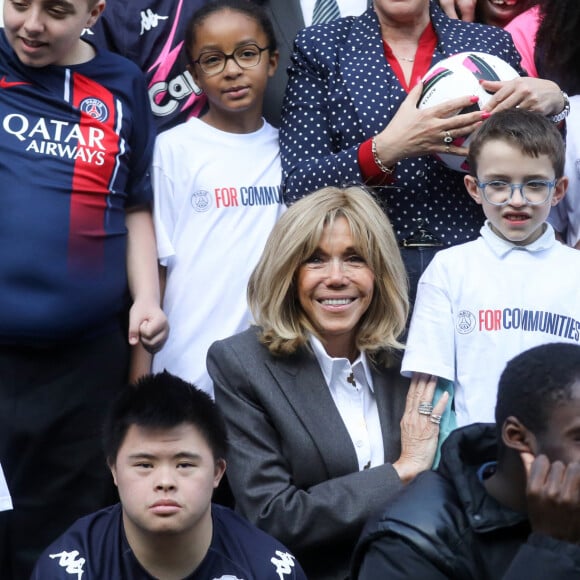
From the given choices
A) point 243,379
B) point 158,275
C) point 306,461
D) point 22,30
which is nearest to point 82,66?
point 22,30

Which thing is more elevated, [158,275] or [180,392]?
[158,275]

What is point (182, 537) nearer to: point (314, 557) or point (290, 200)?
point (314, 557)

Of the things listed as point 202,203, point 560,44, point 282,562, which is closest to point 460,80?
point 560,44

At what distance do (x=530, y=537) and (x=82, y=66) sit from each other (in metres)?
2.09

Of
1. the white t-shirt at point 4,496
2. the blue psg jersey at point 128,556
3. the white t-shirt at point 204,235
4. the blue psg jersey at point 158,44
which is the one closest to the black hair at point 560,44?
the white t-shirt at point 204,235

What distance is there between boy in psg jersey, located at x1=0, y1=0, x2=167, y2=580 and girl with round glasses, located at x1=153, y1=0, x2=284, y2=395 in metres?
0.18

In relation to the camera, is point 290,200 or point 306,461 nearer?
point 306,461

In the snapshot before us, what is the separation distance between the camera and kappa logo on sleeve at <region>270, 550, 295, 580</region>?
3.49 m

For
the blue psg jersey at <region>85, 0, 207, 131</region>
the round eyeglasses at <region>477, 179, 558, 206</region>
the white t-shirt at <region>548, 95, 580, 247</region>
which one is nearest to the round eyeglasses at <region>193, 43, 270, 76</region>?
the blue psg jersey at <region>85, 0, 207, 131</region>

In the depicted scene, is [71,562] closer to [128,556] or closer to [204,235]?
[128,556]

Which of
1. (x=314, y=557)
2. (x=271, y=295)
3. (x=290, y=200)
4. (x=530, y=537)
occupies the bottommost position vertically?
(x=314, y=557)

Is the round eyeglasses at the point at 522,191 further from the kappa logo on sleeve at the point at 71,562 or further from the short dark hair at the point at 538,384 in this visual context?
the kappa logo on sleeve at the point at 71,562

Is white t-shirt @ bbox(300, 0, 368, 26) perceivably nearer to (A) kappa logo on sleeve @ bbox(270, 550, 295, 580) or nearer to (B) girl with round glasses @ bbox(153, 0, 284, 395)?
(B) girl with round glasses @ bbox(153, 0, 284, 395)

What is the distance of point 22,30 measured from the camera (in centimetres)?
392
